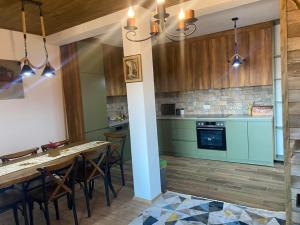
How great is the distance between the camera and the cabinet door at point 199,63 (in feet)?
14.9

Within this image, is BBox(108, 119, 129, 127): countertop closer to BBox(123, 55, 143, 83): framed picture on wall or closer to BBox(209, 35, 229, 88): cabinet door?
BBox(123, 55, 143, 83): framed picture on wall

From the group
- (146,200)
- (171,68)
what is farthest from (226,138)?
(146,200)

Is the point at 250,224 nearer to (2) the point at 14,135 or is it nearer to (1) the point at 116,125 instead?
(1) the point at 116,125

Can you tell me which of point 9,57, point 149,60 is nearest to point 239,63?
point 149,60

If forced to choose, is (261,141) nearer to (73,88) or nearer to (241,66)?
(241,66)

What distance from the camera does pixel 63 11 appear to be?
2.78 m

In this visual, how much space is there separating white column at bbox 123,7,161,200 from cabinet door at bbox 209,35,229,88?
196cm

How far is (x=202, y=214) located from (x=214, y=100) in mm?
2769

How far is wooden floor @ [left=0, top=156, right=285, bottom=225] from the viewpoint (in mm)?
2719

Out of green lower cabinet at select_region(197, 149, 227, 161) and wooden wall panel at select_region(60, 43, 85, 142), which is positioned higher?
wooden wall panel at select_region(60, 43, 85, 142)

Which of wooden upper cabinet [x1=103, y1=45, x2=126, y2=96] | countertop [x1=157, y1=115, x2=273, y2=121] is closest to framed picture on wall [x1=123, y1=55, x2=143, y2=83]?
wooden upper cabinet [x1=103, y1=45, x2=126, y2=96]

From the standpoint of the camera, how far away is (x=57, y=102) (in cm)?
400

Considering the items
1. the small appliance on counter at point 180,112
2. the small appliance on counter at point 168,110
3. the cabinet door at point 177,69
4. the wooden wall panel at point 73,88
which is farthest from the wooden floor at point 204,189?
the cabinet door at point 177,69

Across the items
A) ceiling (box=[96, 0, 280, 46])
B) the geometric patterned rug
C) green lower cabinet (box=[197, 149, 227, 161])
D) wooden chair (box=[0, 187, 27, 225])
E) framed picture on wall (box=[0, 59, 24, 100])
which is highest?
ceiling (box=[96, 0, 280, 46])
